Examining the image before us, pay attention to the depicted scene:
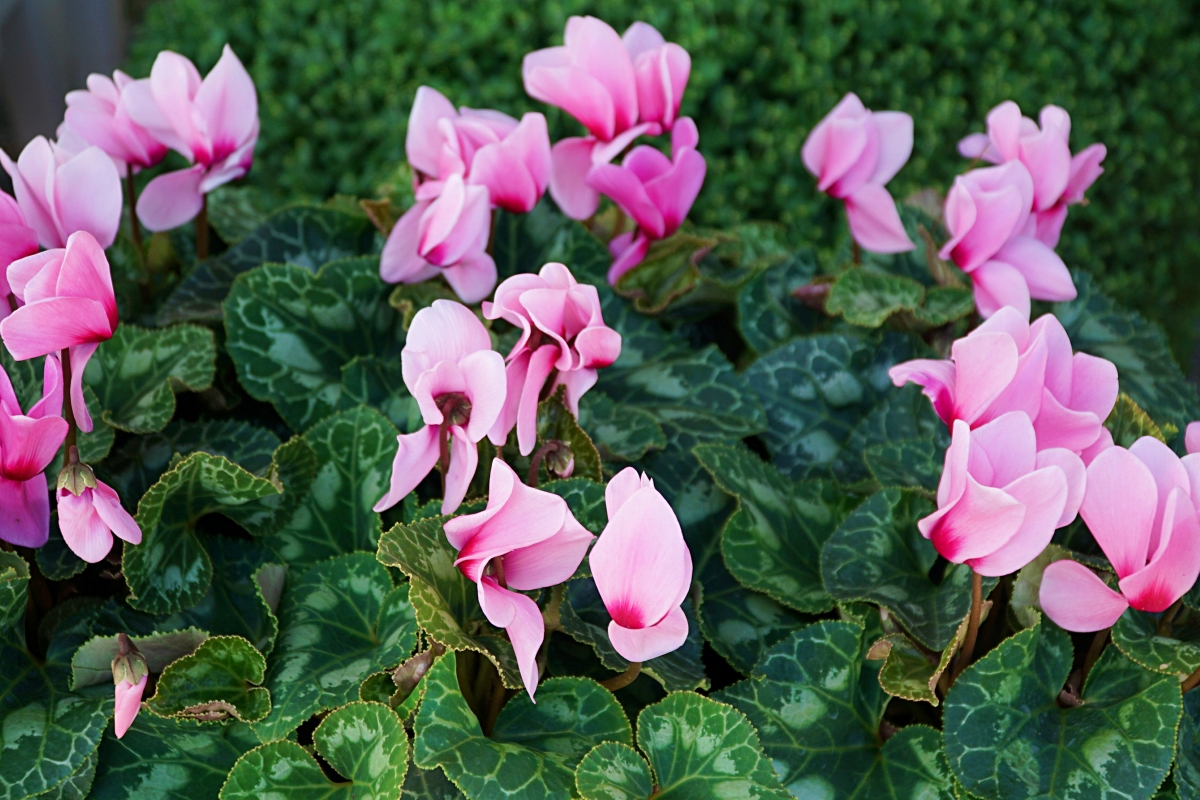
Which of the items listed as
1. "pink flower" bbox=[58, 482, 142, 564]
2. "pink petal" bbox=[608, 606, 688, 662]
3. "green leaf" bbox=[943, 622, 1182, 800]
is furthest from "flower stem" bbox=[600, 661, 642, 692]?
"pink flower" bbox=[58, 482, 142, 564]

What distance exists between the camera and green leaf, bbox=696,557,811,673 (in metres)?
0.88

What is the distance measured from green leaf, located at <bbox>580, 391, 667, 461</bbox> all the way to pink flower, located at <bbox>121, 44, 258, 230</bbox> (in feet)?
Result: 1.23

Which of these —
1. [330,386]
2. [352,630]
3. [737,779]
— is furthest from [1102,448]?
[330,386]

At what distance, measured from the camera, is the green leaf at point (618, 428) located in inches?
37.0

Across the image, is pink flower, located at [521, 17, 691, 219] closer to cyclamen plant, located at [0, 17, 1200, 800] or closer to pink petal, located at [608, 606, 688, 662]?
cyclamen plant, located at [0, 17, 1200, 800]

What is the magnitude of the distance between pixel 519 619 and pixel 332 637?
23 centimetres

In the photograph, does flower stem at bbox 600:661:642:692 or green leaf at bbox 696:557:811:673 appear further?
green leaf at bbox 696:557:811:673

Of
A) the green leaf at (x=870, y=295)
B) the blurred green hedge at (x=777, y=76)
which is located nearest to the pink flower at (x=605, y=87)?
the green leaf at (x=870, y=295)

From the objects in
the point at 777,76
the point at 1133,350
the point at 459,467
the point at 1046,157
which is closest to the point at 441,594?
the point at 459,467

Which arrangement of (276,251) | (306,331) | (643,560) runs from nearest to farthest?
(643,560)
(306,331)
(276,251)

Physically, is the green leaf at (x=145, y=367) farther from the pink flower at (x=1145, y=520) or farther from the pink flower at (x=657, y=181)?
the pink flower at (x=1145, y=520)

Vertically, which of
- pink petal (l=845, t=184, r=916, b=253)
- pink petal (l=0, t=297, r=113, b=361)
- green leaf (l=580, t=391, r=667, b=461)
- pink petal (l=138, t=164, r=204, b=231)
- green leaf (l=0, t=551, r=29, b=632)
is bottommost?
green leaf (l=580, t=391, r=667, b=461)

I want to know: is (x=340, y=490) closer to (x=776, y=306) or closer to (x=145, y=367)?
(x=145, y=367)

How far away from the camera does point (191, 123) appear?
0.98 meters
